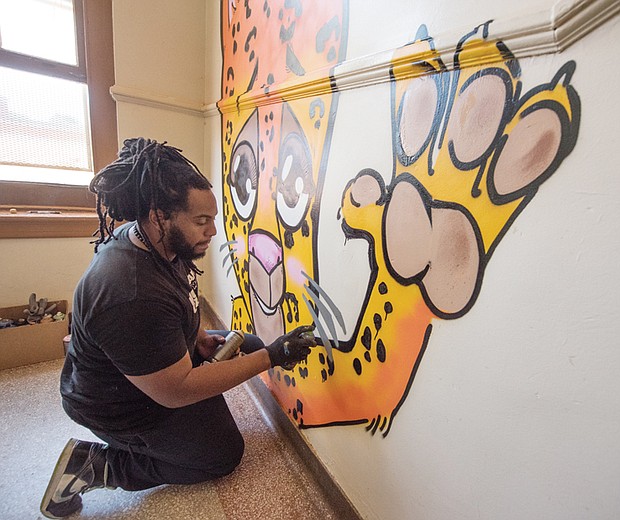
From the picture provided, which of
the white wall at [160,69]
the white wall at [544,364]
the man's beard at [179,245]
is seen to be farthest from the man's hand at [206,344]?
the white wall at [160,69]

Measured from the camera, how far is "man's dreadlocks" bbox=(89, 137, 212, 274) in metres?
0.85

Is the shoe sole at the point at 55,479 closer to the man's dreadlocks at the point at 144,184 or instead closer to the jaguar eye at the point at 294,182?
the man's dreadlocks at the point at 144,184

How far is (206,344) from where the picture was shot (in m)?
1.27

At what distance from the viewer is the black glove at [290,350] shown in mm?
950

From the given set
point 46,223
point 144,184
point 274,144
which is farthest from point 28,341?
point 274,144

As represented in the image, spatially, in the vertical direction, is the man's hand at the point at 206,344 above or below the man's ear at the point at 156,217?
below

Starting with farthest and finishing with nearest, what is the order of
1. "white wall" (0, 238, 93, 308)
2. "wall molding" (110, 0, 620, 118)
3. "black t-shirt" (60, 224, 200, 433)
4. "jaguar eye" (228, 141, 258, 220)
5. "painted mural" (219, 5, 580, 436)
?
"white wall" (0, 238, 93, 308) < "jaguar eye" (228, 141, 258, 220) < "black t-shirt" (60, 224, 200, 433) < "painted mural" (219, 5, 580, 436) < "wall molding" (110, 0, 620, 118)

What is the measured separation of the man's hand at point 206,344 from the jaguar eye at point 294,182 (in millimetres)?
555

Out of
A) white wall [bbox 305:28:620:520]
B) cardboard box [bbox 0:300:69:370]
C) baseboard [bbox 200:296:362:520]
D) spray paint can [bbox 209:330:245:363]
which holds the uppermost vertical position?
white wall [bbox 305:28:620:520]

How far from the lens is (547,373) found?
47cm

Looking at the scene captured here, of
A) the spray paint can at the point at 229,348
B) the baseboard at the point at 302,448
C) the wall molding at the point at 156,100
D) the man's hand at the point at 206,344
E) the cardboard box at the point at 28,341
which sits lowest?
the baseboard at the point at 302,448

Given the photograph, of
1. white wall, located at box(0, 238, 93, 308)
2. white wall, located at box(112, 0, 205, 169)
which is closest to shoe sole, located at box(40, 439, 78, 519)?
white wall, located at box(0, 238, 93, 308)

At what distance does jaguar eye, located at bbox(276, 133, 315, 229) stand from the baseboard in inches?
29.3

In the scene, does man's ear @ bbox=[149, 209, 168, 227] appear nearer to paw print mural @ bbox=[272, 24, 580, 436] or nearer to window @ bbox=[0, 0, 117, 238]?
paw print mural @ bbox=[272, 24, 580, 436]
